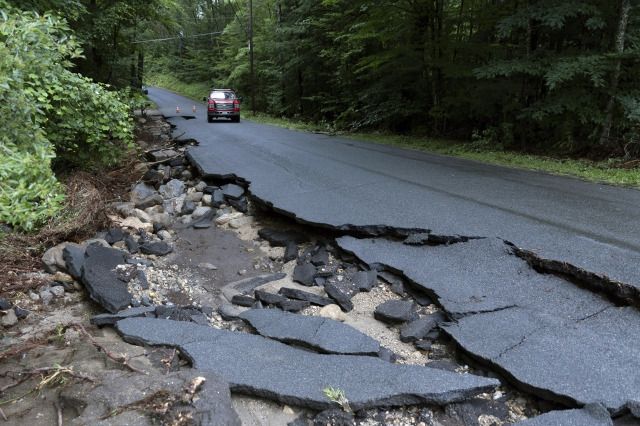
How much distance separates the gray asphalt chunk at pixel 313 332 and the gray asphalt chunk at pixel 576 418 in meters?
1.20

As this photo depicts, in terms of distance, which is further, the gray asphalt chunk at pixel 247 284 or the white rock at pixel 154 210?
the white rock at pixel 154 210

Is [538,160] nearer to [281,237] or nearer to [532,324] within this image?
[281,237]

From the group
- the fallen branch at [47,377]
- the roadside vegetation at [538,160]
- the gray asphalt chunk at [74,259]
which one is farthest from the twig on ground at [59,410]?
the roadside vegetation at [538,160]

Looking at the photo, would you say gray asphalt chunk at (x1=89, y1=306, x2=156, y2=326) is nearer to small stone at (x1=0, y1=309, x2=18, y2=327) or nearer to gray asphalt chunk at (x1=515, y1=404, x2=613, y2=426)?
small stone at (x1=0, y1=309, x2=18, y2=327)

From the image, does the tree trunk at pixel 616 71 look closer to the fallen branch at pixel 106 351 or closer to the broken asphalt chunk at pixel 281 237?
the broken asphalt chunk at pixel 281 237

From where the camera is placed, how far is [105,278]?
501 cm

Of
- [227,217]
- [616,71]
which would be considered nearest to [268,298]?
[227,217]

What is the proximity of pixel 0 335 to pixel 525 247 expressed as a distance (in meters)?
5.39

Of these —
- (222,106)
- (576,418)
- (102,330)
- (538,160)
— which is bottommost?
(102,330)

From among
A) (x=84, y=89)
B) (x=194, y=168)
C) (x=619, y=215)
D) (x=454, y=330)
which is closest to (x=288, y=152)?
(x=194, y=168)

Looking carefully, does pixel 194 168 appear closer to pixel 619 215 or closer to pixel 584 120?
pixel 619 215

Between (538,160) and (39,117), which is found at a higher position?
(39,117)

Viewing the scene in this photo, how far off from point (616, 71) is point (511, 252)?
8100 millimetres

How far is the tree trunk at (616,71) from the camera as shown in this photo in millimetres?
9547
